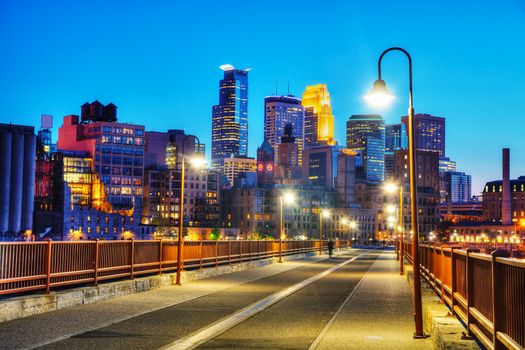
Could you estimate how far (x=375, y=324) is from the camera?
16812 mm

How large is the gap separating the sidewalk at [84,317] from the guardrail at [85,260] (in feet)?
3.27

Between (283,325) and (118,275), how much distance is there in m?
9.52

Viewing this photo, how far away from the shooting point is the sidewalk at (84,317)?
13.6 meters

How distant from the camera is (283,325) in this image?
16.1 metres

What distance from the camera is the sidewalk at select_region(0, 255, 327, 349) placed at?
44.6 feet

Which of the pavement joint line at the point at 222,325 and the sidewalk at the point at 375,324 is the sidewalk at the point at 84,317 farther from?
the sidewalk at the point at 375,324

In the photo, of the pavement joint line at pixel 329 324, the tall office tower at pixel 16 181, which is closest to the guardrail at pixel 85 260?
the pavement joint line at pixel 329 324

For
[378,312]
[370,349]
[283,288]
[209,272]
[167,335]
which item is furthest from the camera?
[209,272]

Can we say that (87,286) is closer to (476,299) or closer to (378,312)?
(378,312)

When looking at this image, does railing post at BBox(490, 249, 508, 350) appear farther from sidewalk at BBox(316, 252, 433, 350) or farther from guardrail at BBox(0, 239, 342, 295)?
guardrail at BBox(0, 239, 342, 295)

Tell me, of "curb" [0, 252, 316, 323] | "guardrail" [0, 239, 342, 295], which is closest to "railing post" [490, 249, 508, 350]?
"curb" [0, 252, 316, 323]

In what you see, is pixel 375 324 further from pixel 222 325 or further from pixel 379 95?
pixel 379 95

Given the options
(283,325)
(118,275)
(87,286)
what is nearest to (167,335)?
(283,325)

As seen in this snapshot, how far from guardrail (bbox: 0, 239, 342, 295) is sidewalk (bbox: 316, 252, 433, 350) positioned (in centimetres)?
743
